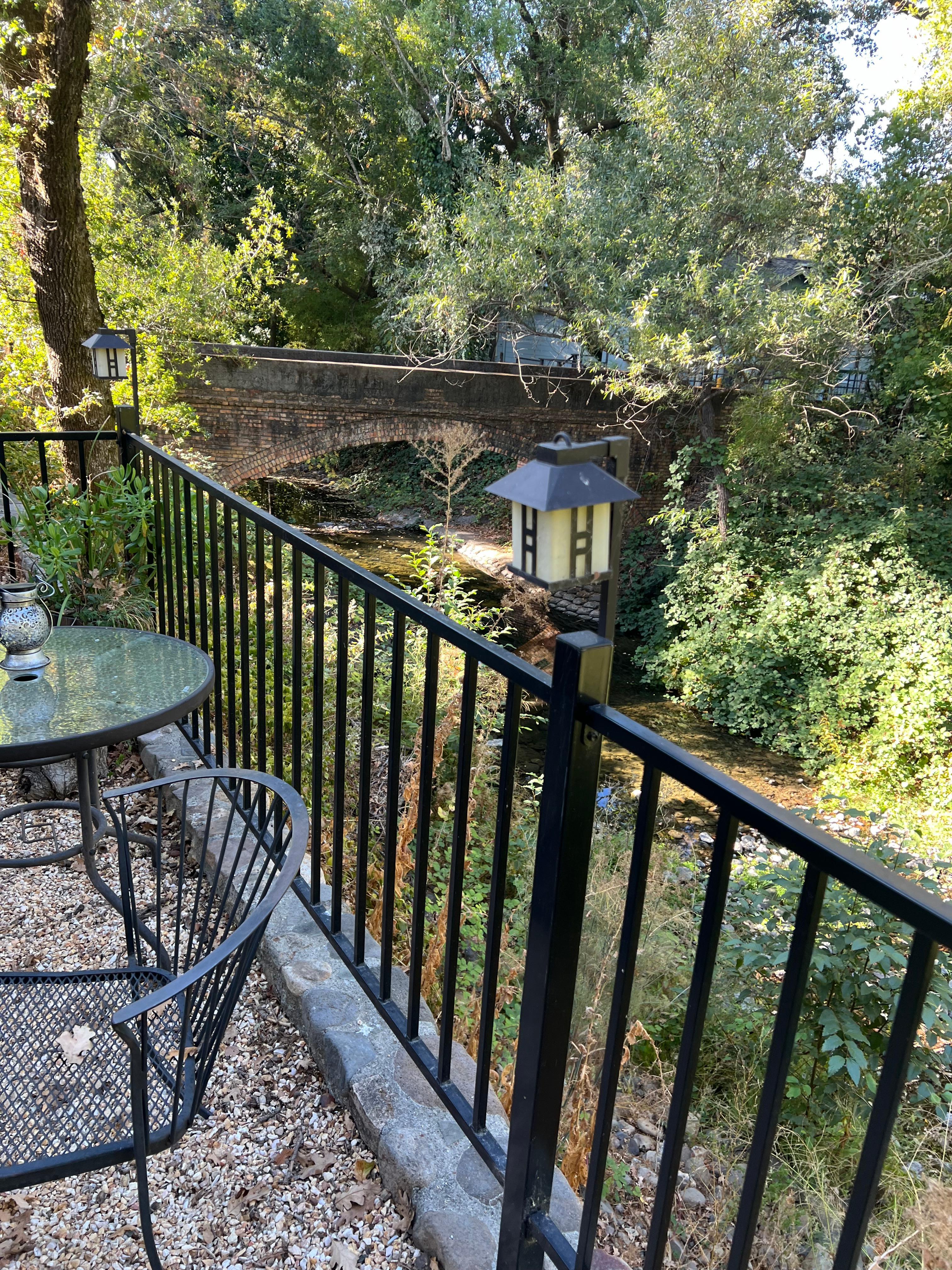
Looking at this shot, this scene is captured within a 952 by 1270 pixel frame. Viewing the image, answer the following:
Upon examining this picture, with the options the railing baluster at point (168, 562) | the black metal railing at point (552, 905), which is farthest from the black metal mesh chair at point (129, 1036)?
the railing baluster at point (168, 562)

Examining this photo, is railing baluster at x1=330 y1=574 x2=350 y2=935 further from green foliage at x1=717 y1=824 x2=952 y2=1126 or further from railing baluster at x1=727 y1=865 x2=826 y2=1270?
green foliage at x1=717 y1=824 x2=952 y2=1126

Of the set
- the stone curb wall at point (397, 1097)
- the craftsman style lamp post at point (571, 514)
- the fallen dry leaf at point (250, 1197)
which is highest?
the craftsman style lamp post at point (571, 514)

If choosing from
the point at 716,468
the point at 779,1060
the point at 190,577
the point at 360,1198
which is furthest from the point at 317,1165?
the point at 716,468

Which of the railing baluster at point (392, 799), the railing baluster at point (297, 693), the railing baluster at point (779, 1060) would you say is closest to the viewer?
the railing baluster at point (779, 1060)

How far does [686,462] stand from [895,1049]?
1270 cm

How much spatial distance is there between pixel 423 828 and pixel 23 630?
1.16m

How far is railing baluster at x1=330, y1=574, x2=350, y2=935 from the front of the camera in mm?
1654

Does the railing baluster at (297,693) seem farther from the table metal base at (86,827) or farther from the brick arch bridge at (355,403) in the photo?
the brick arch bridge at (355,403)

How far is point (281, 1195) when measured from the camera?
150 centimetres

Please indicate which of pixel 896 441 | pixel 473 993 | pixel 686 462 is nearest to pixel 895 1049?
pixel 473 993

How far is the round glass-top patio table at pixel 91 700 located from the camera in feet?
5.70

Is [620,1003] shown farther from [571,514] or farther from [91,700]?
[91,700]

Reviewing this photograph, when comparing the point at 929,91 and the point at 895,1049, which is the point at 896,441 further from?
the point at 895,1049

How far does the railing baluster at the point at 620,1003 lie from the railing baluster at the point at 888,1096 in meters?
0.28
